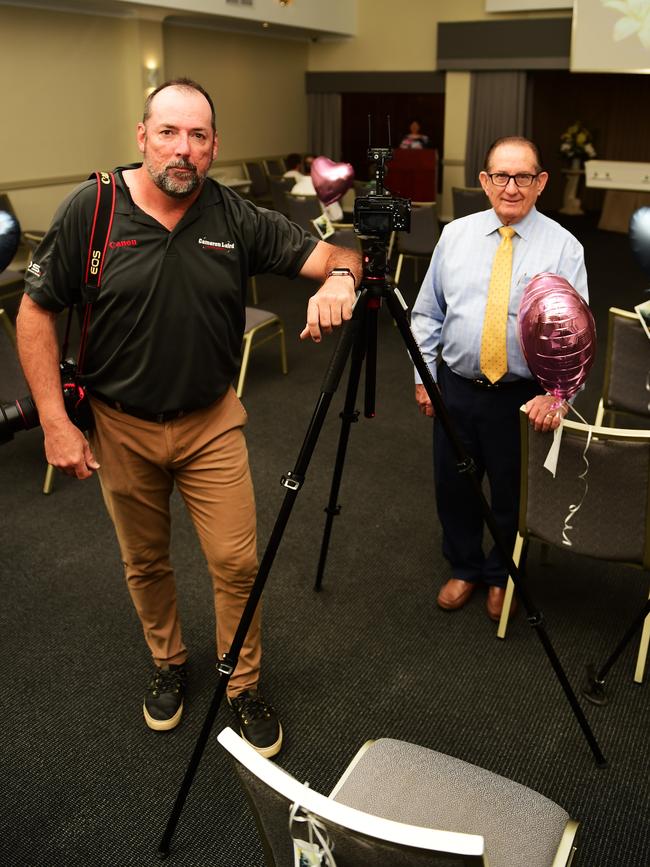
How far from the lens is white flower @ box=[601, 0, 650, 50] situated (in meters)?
8.58

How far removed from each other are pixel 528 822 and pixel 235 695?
1.05 metres

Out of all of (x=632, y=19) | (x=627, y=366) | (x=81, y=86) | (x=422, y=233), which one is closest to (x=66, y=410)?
(x=627, y=366)

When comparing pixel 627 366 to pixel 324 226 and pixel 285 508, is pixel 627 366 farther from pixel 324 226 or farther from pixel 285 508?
pixel 285 508

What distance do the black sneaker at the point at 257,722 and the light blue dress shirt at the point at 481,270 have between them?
1190 mm

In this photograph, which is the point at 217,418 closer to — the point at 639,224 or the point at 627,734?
the point at 627,734

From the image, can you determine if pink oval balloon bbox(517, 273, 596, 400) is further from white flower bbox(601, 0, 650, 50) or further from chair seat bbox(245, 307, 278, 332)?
white flower bbox(601, 0, 650, 50)

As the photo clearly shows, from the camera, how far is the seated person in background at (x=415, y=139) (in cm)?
1150

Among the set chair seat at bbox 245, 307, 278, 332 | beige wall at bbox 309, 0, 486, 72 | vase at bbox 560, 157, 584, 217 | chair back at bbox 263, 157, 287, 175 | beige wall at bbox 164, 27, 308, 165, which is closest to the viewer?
chair seat at bbox 245, 307, 278, 332

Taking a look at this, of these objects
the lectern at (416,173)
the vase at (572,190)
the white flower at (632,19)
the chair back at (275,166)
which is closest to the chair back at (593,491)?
the white flower at (632,19)

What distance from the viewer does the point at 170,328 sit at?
1946 millimetres

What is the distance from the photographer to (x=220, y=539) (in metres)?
2.12

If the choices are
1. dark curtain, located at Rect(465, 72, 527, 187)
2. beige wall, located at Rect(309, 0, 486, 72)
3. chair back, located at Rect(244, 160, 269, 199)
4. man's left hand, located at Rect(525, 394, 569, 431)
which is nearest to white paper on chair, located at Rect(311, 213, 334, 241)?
man's left hand, located at Rect(525, 394, 569, 431)

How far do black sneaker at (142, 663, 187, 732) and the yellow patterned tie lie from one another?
53.9 inches

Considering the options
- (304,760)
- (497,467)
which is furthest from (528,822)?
(497,467)
